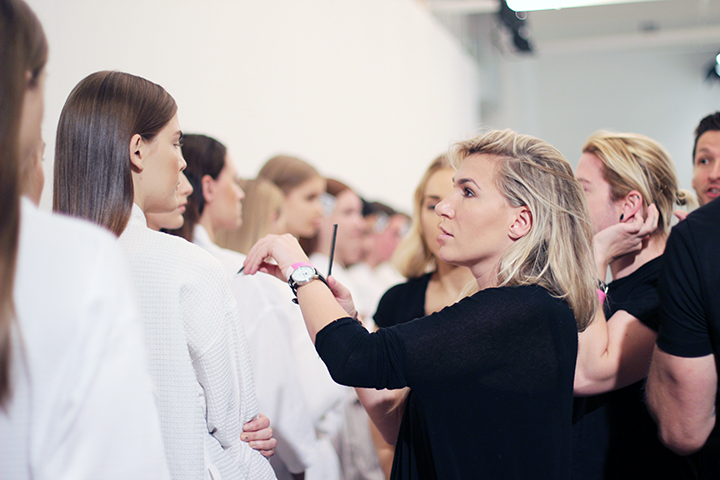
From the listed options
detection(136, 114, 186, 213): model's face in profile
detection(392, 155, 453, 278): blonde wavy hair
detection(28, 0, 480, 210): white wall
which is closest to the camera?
detection(136, 114, 186, 213): model's face in profile

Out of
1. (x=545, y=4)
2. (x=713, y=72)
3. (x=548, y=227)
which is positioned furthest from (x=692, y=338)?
(x=713, y=72)

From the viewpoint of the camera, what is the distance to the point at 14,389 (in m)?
0.66

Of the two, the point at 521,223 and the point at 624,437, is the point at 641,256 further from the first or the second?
the point at 521,223

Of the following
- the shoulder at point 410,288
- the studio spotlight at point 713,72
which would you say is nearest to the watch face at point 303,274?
the shoulder at point 410,288

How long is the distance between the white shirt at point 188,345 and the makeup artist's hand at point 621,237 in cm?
102

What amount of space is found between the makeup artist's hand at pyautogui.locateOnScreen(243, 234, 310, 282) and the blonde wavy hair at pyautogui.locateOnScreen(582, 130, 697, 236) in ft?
3.28

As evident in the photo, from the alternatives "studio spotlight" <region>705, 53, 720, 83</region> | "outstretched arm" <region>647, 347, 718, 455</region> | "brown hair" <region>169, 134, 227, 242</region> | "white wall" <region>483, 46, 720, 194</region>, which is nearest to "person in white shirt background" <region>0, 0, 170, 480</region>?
"outstretched arm" <region>647, 347, 718, 455</region>

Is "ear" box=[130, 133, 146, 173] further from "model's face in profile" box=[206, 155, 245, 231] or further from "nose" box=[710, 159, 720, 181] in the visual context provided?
"nose" box=[710, 159, 720, 181]

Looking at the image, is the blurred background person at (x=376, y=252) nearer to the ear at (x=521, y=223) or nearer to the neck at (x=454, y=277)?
the neck at (x=454, y=277)

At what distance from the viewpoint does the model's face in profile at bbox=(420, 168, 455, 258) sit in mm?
2178

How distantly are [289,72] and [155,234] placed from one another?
2754 mm

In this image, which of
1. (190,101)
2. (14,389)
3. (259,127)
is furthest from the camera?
(259,127)

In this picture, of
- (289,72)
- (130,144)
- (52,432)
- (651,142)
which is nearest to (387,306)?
(651,142)

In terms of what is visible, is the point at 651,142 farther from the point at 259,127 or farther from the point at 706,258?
the point at 259,127
